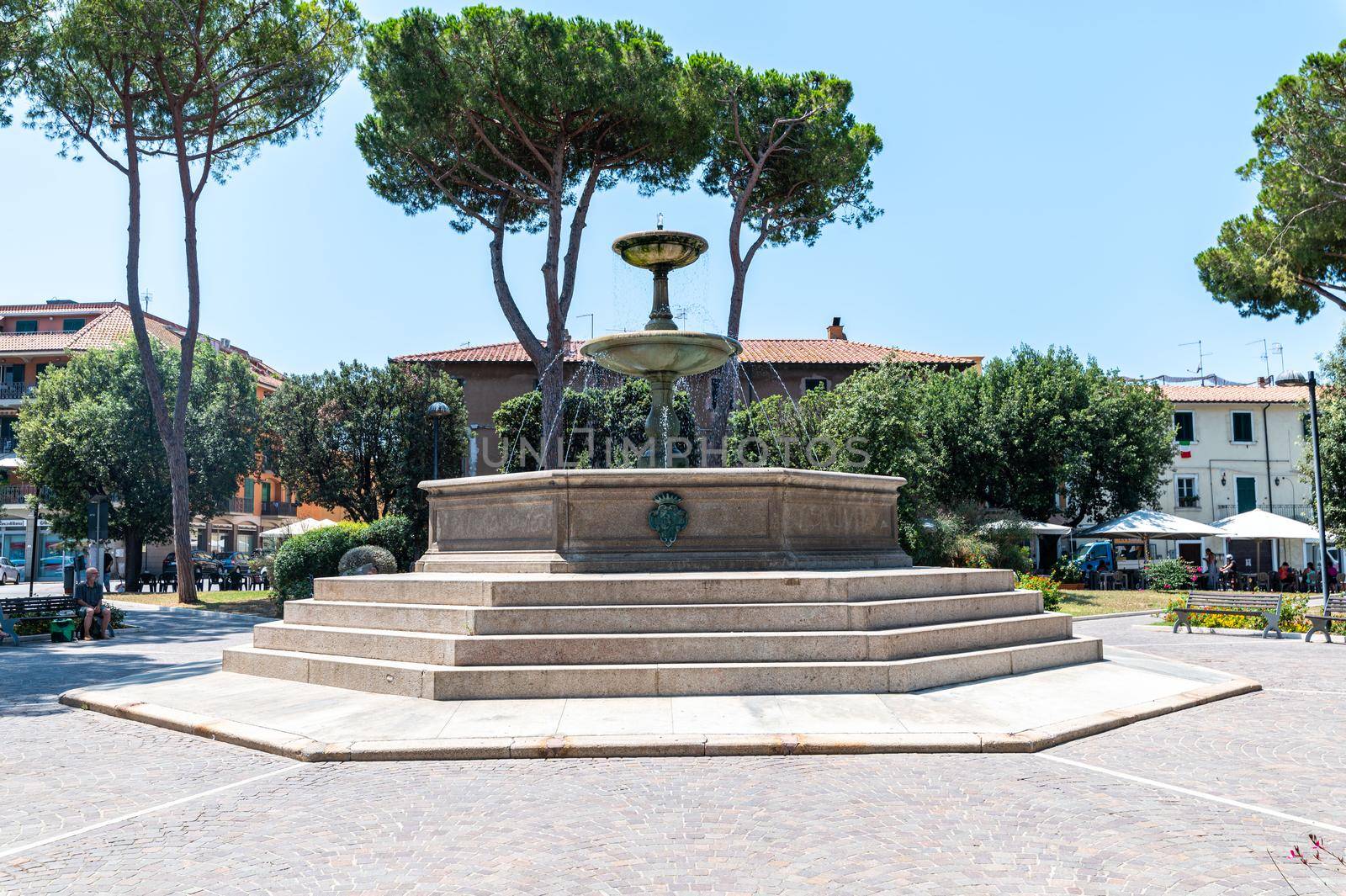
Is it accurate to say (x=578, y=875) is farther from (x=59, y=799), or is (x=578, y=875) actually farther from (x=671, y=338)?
(x=671, y=338)

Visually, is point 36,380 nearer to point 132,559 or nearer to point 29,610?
point 132,559

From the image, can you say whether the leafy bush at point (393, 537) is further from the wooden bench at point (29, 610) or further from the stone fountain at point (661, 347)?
the stone fountain at point (661, 347)

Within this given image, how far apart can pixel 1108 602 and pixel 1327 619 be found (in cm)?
892

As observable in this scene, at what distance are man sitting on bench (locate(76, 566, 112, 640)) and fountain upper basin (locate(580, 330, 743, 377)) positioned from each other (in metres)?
9.59

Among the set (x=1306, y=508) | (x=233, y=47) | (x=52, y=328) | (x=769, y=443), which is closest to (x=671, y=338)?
(x=769, y=443)

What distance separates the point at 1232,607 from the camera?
15.2 meters

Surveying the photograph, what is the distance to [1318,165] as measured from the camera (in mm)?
→ 17703

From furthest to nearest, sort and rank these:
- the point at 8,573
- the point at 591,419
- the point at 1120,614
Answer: the point at 8,573 → the point at 591,419 → the point at 1120,614

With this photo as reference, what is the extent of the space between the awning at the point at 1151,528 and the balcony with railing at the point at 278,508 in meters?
42.1

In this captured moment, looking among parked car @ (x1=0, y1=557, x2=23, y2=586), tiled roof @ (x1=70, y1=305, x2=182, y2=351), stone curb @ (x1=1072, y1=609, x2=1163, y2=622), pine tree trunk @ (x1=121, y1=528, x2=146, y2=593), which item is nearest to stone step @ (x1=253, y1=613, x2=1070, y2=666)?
stone curb @ (x1=1072, y1=609, x2=1163, y2=622)

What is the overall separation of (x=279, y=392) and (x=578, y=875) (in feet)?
94.2

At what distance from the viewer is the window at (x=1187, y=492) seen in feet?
129

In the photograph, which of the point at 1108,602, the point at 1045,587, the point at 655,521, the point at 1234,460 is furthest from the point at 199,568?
the point at 1234,460

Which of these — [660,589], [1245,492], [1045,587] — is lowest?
[1045,587]
